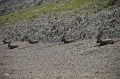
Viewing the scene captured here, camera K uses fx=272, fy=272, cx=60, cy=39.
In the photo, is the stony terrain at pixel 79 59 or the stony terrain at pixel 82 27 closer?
the stony terrain at pixel 79 59

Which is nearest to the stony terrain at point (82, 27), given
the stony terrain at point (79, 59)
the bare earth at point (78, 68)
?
the stony terrain at point (79, 59)

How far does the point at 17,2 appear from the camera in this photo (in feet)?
554

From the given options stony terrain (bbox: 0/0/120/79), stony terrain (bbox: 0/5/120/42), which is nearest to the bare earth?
stony terrain (bbox: 0/0/120/79)

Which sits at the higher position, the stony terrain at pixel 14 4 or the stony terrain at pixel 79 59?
the stony terrain at pixel 14 4

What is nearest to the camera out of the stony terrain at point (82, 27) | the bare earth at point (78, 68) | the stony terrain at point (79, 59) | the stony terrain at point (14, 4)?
the bare earth at point (78, 68)

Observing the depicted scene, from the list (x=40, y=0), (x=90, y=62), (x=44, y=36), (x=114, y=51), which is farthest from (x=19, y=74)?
(x=40, y=0)

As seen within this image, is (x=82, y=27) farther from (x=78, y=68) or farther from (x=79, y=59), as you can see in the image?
(x=78, y=68)

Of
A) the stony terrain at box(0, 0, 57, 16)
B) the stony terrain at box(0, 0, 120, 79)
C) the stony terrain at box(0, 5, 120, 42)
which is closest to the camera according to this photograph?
the stony terrain at box(0, 0, 120, 79)

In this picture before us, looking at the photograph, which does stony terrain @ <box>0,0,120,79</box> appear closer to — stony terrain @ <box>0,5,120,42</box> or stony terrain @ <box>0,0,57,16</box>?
stony terrain @ <box>0,5,120,42</box>

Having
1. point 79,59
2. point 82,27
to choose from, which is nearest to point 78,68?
point 79,59

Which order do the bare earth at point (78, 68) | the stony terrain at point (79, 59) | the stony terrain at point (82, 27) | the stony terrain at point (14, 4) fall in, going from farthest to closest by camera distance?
the stony terrain at point (14, 4)
the stony terrain at point (82, 27)
the stony terrain at point (79, 59)
the bare earth at point (78, 68)

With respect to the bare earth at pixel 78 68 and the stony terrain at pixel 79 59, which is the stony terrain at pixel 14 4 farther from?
the bare earth at pixel 78 68

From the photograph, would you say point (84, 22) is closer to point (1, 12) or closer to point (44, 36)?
point (44, 36)

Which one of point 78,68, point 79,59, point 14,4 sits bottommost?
point 79,59
